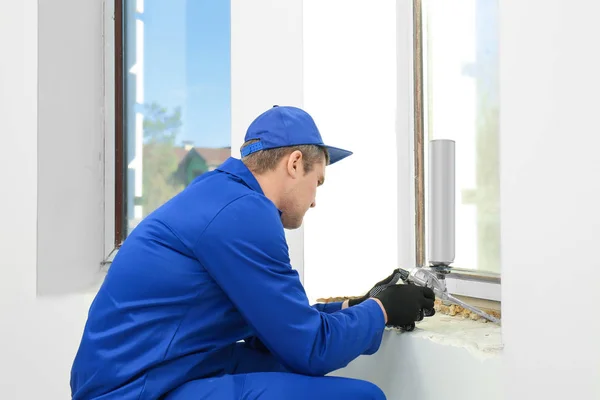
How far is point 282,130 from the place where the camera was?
1.18m

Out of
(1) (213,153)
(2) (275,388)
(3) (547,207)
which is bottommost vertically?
(2) (275,388)

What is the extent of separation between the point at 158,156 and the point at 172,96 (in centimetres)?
27

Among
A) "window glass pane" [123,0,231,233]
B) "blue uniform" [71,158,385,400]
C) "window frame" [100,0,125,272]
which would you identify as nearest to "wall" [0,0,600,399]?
"blue uniform" [71,158,385,400]

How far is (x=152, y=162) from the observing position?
7.79 ft

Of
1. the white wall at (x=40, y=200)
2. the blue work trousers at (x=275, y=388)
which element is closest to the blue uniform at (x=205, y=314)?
the blue work trousers at (x=275, y=388)

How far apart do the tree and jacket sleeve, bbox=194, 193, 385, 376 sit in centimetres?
134

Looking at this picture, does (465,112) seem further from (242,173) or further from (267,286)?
(267,286)

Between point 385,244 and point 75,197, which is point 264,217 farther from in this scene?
point 75,197

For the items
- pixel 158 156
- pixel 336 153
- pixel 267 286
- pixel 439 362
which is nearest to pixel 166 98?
pixel 158 156

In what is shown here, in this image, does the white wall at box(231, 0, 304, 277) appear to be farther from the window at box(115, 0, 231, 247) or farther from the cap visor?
the window at box(115, 0, 231, 247)

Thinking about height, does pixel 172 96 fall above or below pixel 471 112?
above

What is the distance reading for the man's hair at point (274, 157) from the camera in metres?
1.20

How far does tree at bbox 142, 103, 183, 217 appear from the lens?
2320mm

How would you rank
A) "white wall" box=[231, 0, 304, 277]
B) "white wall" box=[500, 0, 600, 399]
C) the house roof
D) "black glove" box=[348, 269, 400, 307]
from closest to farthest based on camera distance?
"white wall" box=[500, 0, 600, 399] → "black glove" box=[348, 269, 400, 307] → "white wall" box=[231, 0, 304, 277] → the house roof
